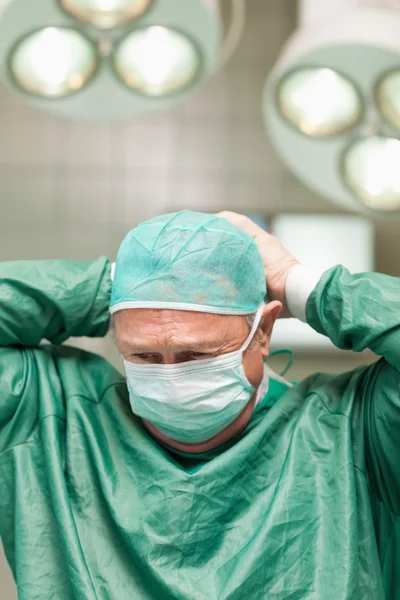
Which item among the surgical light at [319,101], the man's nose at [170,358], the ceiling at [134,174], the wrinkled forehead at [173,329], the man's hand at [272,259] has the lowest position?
the ceiling at [134,174]

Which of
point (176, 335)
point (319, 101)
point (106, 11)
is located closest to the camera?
point (176, 335)

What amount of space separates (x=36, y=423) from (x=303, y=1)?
1.30 m

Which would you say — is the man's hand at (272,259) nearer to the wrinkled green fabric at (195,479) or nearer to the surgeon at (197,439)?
the surgeon at (197,439)

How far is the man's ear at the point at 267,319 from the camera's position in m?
1.58

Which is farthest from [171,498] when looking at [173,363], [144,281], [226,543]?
[144,281]

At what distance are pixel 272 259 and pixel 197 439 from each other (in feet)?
1.27

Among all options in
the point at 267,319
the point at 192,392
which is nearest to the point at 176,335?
the point at 192,392

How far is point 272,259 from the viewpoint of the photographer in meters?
1.68

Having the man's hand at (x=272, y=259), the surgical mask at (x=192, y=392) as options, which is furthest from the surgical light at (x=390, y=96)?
the surgical mask at (x=192, y=392)

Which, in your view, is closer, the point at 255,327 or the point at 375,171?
the point at 255,327

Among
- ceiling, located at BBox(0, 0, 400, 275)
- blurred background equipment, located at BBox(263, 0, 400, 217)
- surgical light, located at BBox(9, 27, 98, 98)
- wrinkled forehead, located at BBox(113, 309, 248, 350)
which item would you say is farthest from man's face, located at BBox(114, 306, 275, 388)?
ceiling, located at BBox(0, 0, 400, 275)

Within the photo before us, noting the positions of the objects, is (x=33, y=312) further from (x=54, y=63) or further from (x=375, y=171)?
(x=375, y=171)

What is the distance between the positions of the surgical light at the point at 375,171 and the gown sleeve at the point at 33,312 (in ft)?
2.98

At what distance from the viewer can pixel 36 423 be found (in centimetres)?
161
